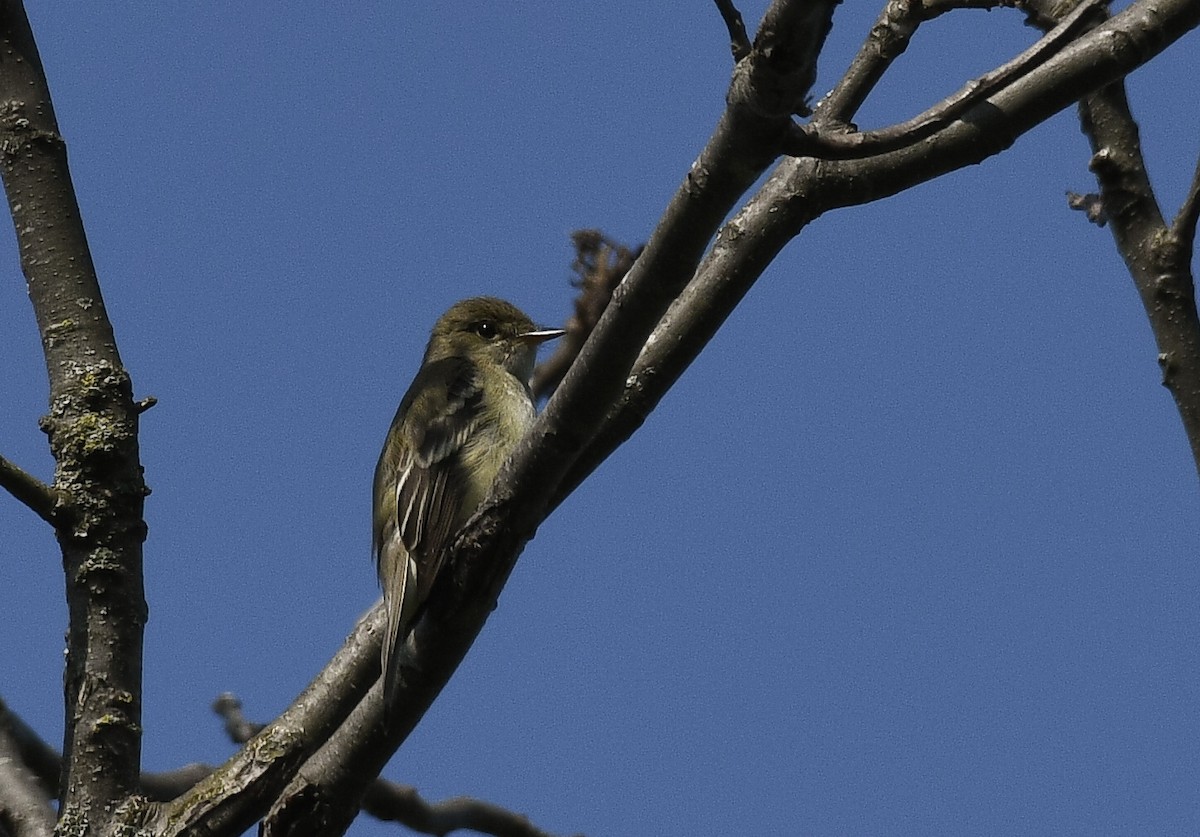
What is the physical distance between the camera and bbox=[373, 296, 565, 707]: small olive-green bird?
5332mm

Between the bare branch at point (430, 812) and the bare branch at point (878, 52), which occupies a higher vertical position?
the bare branch at point (878, 52)

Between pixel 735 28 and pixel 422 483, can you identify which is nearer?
pixel 735 28

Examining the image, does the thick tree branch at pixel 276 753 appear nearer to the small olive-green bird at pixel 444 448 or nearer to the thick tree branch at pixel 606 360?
the small olive-green bird at pixel 444 448

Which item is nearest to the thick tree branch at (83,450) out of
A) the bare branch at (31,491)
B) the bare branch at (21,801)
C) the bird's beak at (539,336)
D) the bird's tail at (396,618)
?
the bare branch at (31,491)

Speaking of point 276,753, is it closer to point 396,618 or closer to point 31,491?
point 396,618

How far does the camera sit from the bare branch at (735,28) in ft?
10.0

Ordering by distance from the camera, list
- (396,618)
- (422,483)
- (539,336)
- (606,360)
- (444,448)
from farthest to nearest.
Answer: (539,336) → (444,448) → (422,483) → (396,618) → (606,360)

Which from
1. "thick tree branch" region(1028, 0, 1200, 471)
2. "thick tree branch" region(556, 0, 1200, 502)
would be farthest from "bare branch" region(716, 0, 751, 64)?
"thick tree branch" region(1028, 0, 1200, 471)

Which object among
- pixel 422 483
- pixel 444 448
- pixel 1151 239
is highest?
pixel 444 448

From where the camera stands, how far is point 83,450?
430 centimetres

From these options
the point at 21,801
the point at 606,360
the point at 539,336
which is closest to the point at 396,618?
the point at 21,801

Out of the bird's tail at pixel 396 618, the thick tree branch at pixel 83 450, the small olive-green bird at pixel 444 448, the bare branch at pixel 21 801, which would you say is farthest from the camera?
the small olive-green bird at pixel 444 448

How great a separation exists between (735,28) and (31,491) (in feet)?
7.50

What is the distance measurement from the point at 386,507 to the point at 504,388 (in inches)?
43.9
